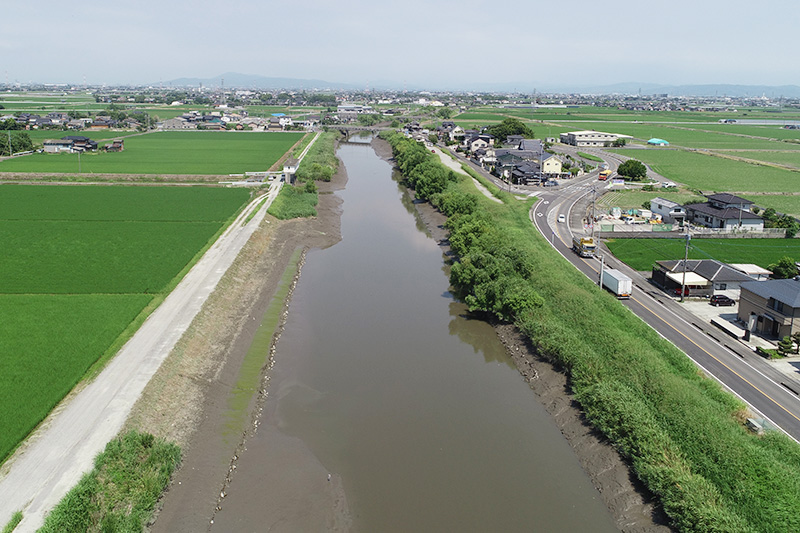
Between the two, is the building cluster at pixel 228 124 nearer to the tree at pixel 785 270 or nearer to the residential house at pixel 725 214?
the residential house at pixel 725 214

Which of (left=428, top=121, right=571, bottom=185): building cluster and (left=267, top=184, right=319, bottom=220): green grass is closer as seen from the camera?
(left=267, top=184, right=319, bottom=220): green grass

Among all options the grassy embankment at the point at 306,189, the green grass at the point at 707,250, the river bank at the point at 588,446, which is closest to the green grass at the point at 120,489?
the river bank at the point at 588,446

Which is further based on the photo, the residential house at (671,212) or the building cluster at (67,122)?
the building cluster at (67,122)

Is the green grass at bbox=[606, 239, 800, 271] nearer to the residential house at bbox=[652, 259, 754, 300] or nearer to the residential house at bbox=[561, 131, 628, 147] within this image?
the residential house at bbox=[652, 259, 754, 300]

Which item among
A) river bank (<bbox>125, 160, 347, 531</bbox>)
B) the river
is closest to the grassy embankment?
river bank (<bbox>125, 160, 347, 531</bbox>)

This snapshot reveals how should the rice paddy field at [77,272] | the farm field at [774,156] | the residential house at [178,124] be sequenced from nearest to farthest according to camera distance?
the rice paddy field at [77,272], the farm field at [774,156], the residential house at [178,124]
